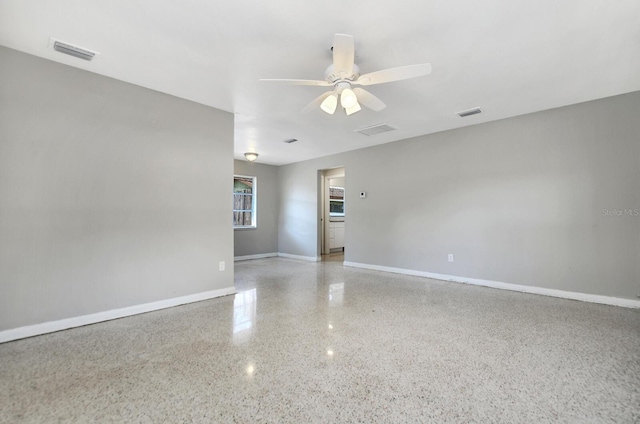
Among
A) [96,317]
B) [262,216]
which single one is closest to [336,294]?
[96,317]

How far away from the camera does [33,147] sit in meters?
2.48

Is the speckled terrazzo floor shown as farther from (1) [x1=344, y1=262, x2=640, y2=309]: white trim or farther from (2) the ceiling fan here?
A: (2) the ceiling fan

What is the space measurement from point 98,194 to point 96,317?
121 cm

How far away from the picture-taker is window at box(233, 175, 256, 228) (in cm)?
701

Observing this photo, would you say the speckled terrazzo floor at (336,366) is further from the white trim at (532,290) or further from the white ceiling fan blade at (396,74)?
the white ceiling fan blade at (396,74)

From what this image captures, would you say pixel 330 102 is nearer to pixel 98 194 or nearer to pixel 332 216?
pixel 98 194

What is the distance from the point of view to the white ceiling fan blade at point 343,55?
6.04ft

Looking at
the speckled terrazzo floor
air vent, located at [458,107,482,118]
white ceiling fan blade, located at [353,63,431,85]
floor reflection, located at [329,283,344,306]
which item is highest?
air vent, located at [458,107,482,118]

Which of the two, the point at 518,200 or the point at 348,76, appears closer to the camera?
the point at 348,76

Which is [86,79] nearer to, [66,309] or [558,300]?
[66,309]

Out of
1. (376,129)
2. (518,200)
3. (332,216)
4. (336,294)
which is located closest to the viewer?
(336,294)

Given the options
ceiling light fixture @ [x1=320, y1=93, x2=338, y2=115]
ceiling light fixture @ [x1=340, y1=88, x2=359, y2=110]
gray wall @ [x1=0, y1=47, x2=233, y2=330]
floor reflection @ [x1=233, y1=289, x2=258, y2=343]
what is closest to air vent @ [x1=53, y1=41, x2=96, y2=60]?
gray wall @ [x1=0, y1=47, x2=233, y2=330]

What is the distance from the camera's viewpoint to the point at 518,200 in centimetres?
395

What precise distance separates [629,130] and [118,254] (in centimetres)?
586
